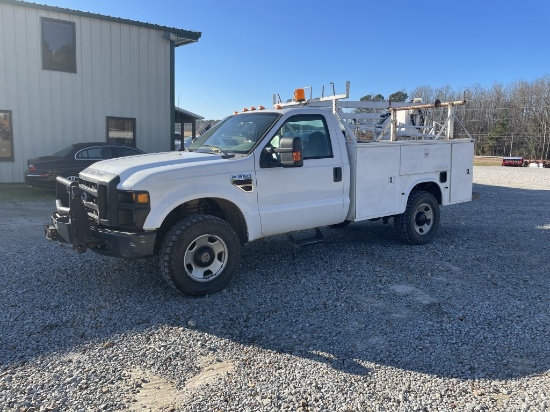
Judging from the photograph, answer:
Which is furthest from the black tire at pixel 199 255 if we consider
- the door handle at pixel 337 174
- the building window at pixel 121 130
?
the building window at pixel 121 130

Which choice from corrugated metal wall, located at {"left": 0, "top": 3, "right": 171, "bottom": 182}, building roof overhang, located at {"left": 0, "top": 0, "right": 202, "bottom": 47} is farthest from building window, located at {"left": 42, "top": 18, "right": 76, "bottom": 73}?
building roof overhang, located at {"left": 0, "top": 0, "right": 202, "bottom": 47}

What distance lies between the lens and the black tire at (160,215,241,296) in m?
4.78

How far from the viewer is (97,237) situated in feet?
15.8

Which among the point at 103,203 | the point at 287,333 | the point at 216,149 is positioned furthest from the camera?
the point at 216,149

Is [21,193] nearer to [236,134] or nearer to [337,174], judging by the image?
[236,134]

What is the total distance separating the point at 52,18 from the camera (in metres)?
14.6

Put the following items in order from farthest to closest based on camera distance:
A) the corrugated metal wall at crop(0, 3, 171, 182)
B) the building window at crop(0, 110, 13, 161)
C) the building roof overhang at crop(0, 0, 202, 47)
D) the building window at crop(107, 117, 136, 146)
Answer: the building window at crop(107, 117, 136, 146) → the building window at crop(0, 110, 13, 161) → the corrugated metal wall at crop(0, 3, 171, 182) → the building roof overhang at crop(0, 0, 202, 47)

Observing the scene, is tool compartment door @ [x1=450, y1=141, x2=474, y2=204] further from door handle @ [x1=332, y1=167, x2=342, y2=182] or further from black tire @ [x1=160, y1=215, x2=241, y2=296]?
black tire @ [x1=160, y1=215, x2=241, y2=296]

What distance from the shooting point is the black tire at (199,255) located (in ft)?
15.7

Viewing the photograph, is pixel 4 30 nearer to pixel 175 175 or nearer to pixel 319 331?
pixel 175 175

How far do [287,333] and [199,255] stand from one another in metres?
1.37

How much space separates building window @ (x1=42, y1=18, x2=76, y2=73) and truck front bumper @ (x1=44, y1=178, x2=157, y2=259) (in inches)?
462

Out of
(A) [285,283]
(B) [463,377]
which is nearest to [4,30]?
(A) [285,283]

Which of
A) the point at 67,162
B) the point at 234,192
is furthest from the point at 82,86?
the point at 234,192
